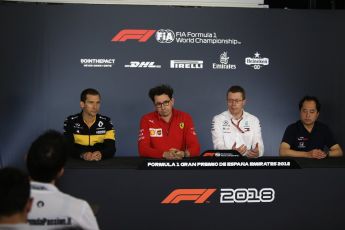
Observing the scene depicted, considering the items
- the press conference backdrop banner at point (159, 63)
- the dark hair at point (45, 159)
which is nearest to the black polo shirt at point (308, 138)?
the press conference backdrop banner at point (159, 63)

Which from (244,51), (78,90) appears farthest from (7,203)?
(244,51)

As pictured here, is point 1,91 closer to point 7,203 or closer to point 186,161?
point 186,161

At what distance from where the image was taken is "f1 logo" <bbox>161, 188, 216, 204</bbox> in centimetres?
302

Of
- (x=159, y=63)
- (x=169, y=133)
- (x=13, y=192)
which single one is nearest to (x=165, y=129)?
(x=169, y=133)

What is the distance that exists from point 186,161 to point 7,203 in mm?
1645

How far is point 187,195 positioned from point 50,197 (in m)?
1.38

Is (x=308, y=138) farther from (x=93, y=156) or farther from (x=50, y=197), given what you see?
(x=50, y=197)

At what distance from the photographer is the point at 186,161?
120 inches

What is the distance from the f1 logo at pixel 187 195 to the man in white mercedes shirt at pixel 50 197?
49.1 inches

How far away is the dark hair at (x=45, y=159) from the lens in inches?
71.9

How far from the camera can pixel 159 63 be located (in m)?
5.27

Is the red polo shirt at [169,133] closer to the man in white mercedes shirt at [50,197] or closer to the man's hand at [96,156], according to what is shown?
the man's hand at [96,156]

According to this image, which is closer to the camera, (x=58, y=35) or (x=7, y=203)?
(x=7, y=203)

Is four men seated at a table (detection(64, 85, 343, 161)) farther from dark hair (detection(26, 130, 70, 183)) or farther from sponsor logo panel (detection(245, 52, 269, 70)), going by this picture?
dark hair (detection(26, 130, 70, 183))
